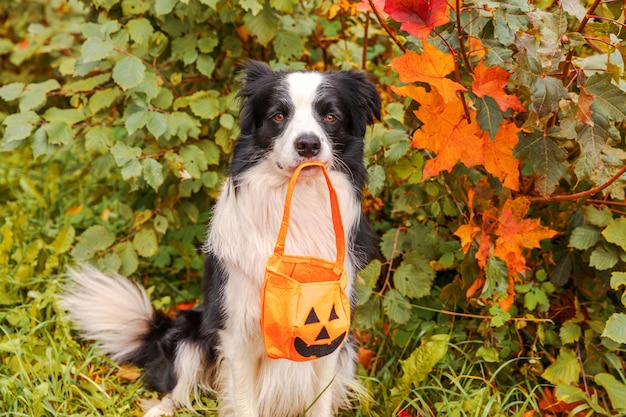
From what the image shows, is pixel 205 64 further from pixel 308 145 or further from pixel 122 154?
pixel 308 145

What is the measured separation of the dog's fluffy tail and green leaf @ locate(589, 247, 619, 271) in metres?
1.89

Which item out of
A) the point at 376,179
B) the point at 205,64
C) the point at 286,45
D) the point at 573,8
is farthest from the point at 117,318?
the point at 573,8

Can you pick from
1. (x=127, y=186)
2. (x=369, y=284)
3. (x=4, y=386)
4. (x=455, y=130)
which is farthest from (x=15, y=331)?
(x=455, y=130)

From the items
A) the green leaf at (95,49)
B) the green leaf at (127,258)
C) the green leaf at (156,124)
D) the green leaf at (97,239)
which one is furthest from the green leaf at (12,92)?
the green leaf at (127,258)

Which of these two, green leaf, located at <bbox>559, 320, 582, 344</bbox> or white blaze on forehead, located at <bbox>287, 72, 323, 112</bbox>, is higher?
white blaze on forehead, located at <bbox>287, 72, 323, 112</bbox>

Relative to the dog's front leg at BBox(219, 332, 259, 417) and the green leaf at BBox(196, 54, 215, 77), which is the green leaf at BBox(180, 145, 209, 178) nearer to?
the green leaf at BBox(196, 54, 215, 77)

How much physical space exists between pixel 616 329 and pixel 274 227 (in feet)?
4.17

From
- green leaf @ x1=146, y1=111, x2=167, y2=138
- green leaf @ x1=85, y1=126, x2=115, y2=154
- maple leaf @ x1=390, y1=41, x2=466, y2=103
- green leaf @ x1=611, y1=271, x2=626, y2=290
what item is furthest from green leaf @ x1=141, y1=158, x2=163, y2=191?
green leaf @ x1=611, y1=271, x2=626, y2=290

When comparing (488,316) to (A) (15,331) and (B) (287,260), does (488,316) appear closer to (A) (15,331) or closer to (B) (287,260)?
(B) (287,260)

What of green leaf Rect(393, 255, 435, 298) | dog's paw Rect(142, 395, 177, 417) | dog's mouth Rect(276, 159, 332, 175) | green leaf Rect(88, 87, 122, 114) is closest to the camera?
dog's mouth Rect(276, 159, 332, 175)

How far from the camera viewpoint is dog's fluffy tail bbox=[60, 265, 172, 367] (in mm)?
3184

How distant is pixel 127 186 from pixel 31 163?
154 cm

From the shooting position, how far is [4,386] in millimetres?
2686

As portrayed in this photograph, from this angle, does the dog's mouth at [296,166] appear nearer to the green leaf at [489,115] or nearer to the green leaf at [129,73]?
the green leaf at [489,115]
